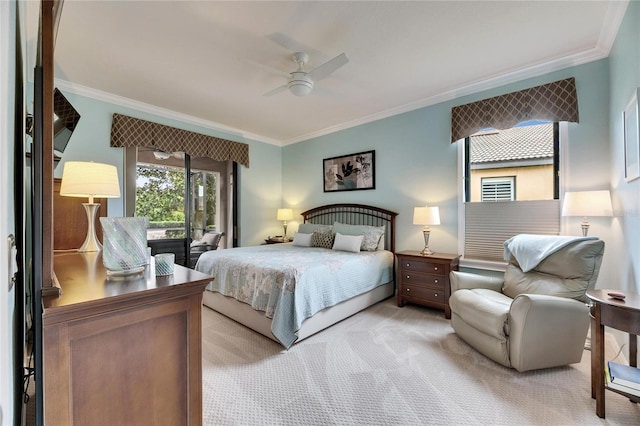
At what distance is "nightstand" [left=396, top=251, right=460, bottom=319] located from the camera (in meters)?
3.19

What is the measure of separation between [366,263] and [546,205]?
2.07 metres

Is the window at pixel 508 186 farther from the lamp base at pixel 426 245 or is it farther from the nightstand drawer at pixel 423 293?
the nightstand drawer at pixel 423 293

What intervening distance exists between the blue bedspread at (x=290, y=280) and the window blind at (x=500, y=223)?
1231 millimetres

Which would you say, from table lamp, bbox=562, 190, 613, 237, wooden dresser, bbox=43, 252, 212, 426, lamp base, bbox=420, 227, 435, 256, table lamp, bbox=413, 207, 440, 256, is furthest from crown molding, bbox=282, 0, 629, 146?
wooden dresser, bbox=43, 252, 212, 426

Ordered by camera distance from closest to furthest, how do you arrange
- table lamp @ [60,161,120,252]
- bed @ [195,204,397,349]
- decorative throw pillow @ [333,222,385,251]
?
table lamp @ [60,161,120,252]
bed @ [195,204,397,349]
decorative throw pillow @ [333,222,385,251]

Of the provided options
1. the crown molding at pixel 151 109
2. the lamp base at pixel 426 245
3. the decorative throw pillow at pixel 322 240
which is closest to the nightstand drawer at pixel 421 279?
the lamp base at pixel 426 245

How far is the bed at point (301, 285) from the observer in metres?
2.49

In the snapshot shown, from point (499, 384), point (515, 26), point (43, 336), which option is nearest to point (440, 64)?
point (515, 26)

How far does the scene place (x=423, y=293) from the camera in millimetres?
3354

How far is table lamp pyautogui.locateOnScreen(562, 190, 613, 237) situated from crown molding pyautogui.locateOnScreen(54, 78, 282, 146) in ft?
15.7

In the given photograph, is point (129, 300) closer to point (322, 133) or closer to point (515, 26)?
point (515, 26)

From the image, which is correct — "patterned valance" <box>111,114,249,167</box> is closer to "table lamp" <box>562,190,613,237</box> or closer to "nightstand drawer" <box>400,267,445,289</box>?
"nightstand drawer" <box>400,267,445,289</box>

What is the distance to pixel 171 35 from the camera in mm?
2424

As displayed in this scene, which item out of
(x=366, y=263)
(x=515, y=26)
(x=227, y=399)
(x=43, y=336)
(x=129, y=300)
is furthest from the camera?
(x=366, y=263)
